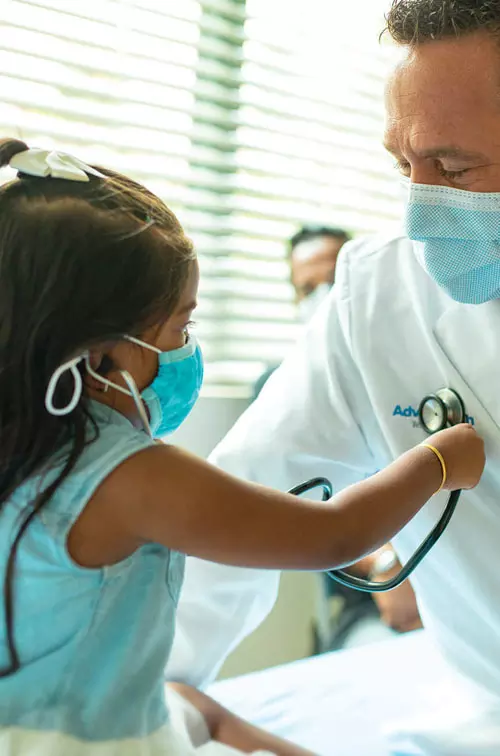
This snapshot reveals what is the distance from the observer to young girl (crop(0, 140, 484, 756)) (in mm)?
826

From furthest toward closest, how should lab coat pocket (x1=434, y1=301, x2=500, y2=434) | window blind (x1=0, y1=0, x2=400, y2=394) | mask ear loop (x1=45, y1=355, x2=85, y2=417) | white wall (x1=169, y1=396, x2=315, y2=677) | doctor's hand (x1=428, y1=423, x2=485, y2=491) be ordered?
white wall (x1=169, y1=396, x2=315, y2=677), window blind (x1=0, y1=0, x2=400, y2=394), lab coat pocket (x1=434, y1=301, x2=500, y2=434), doctor's hand (x1=428, y1=423, x2=485, y2=491), mask ear loop (x1=45, y1=355, x2=85, y2=417)

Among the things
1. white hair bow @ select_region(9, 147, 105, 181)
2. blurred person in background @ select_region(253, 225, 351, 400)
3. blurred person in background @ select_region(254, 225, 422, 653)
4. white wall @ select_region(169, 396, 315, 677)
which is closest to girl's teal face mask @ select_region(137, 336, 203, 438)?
white hair bow @ select_region(9, 147, 105, 181)

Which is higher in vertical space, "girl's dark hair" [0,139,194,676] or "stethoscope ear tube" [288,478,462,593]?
"girl's dark hair" [0,139,194,676]

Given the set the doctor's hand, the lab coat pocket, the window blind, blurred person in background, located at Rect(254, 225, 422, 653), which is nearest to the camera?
the doctor's hand

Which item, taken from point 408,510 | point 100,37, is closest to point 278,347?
point 100,37

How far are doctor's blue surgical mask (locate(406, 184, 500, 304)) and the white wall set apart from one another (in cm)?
84

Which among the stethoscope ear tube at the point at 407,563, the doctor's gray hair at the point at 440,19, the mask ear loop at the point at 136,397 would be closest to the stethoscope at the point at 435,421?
the stethoscope ear tube at the point at 407,563

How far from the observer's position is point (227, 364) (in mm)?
2041

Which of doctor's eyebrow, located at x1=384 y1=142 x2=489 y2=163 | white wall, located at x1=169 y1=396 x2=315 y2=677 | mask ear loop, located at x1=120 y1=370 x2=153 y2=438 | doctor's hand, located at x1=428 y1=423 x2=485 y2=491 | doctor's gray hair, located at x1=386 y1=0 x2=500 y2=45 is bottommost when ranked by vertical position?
white wall, located at x1=169 y1=396 x2=315 y2=677

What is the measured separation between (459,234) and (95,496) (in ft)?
2.03

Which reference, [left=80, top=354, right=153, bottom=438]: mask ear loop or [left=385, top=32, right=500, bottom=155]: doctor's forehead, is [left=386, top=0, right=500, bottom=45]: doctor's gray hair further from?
[left=80, top=354, right=153, bottom=438]: mask ear loop

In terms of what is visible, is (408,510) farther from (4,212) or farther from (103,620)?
(4,212)

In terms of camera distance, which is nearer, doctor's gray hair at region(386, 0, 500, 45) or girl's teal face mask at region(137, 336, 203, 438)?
girl's teal face mask at region(137, 336, 203, 438)

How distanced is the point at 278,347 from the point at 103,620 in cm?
134
